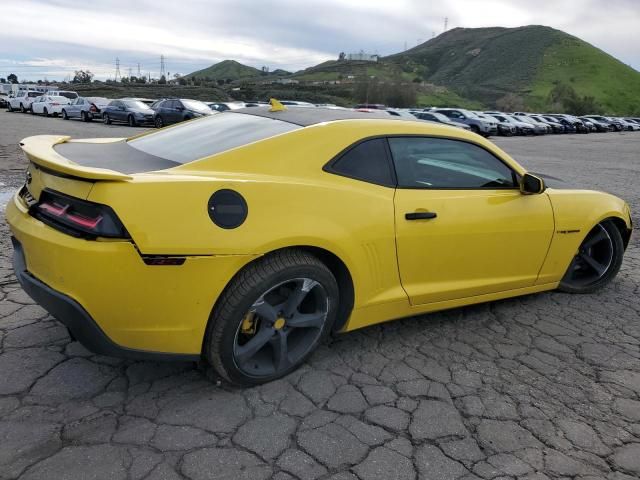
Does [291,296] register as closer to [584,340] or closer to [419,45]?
[584,340]

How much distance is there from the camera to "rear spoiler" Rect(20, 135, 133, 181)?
2256mm

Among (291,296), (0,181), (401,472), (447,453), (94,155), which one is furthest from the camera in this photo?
(0,181)

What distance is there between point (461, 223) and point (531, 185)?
0.73m

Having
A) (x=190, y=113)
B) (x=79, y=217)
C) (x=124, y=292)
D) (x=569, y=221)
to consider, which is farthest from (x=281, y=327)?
(x=190, y=113)

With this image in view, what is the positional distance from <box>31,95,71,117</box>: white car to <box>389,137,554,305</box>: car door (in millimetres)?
30506

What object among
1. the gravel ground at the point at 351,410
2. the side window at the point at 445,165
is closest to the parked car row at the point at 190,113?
the side window at the point at 445,165

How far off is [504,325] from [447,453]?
63.4 inches

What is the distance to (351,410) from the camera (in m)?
Answer: 2.62

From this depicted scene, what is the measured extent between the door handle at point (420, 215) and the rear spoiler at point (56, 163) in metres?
1.51

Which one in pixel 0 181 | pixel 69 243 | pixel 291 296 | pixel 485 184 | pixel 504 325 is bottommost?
pixel 0 181

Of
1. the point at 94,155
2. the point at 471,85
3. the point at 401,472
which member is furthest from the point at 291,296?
the point at 471,85

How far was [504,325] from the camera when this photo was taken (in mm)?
3734

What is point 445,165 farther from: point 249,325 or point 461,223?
point 249,325

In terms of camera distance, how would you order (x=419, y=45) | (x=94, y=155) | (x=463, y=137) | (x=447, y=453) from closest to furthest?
(x=447, y=453) → (x=94, y=155) → (x=463, y=137) → (x=419, y=45)
